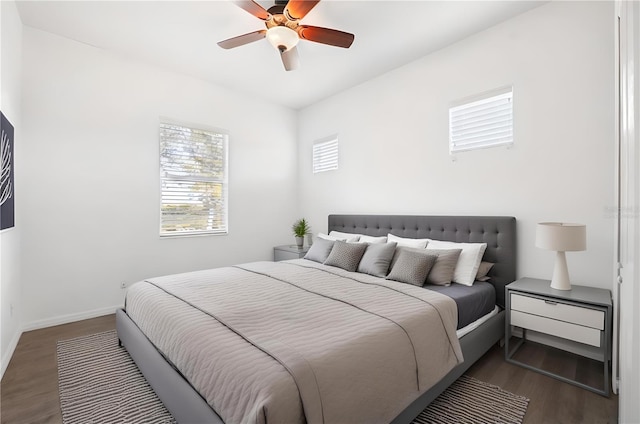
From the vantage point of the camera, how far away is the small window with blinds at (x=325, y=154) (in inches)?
184

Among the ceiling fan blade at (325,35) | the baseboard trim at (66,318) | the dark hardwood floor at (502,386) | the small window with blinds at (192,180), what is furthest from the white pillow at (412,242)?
the baseboard trim at (66,318)

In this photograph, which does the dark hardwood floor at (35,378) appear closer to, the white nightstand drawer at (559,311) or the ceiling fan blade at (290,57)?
the ceiling fan blade at (290,57)

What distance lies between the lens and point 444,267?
2.66m

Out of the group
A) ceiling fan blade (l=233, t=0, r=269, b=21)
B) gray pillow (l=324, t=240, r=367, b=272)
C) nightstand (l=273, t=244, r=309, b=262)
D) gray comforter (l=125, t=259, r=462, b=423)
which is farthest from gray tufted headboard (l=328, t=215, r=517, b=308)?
ceiling fan blade (l=233, t=0, r=269, b=21)

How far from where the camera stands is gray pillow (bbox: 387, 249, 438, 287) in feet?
8.50

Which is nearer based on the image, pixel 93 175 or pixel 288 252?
pixel 93 175

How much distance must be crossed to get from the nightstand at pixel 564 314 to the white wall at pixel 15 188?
4010 millimetres

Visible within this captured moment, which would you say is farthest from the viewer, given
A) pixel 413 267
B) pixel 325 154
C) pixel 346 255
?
pixel 325 154

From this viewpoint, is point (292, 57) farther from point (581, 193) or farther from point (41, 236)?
point (41, 236)

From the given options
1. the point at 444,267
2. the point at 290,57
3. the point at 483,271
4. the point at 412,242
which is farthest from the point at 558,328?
the point at 290,57

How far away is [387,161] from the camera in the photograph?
12.9ft

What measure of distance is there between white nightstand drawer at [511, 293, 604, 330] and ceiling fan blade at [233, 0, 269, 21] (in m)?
2.98

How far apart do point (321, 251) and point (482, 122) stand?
2241 mm

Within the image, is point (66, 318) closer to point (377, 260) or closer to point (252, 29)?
point (377, 260)
